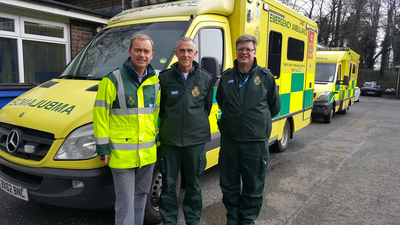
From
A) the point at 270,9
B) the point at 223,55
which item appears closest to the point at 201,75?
the point at 223,55

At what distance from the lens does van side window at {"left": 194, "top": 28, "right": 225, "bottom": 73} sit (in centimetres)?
371

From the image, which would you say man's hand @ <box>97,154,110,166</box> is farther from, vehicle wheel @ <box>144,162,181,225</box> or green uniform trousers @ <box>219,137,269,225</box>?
green uniform trousers @ <box>219,137,269,225</box>

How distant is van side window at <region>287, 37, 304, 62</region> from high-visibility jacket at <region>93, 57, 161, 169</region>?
382cm

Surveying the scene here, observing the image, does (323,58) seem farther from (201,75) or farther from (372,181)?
(201,75)

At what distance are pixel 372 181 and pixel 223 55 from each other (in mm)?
3037

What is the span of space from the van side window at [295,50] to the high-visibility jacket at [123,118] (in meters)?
3.82

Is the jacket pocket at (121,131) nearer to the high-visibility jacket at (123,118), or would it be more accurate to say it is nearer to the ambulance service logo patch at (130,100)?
the high-visibility jacket at (123,118)

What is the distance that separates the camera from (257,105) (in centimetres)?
295

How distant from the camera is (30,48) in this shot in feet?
24.4

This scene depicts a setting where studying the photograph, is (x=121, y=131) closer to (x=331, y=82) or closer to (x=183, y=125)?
(x=183, y=125)

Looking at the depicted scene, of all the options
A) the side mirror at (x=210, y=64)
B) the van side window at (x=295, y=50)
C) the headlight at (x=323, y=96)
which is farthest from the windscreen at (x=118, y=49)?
the headlight at (x=323, y=96)

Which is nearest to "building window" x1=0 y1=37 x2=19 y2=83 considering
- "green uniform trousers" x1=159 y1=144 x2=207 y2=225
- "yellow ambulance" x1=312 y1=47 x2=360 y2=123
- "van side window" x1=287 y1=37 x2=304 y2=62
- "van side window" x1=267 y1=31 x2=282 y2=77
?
"van side window" x1=267 y1=31 x2=282 y2=77

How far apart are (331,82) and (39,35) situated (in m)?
9.18

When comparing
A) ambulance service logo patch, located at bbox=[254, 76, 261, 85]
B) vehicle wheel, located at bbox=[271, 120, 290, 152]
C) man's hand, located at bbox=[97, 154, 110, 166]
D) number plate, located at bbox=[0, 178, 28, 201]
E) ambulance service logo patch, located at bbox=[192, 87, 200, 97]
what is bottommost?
vehicle wheel, located at bbox=[271, 120, 290, 152]
